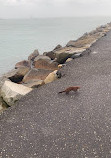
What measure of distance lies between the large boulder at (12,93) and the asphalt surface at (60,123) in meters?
0.37

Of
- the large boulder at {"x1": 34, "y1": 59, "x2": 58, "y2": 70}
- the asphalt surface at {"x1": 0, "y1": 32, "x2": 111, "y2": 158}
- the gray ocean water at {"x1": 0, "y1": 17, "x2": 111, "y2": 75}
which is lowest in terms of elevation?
the gray ocean water at {"x1": 0, "y1": 17, "x2": 111, "y2": 75}

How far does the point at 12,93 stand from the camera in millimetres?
9047

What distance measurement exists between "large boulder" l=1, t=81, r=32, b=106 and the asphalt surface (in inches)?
14.5

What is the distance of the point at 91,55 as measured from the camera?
15.0m

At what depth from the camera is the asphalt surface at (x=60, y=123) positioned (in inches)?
230

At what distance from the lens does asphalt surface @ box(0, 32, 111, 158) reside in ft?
19.2

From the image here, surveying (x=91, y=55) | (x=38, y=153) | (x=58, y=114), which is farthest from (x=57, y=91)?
(x=91, y=55)

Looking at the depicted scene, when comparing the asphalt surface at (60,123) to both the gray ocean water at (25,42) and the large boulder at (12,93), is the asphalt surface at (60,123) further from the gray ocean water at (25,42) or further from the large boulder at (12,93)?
the gray ocean water at (25,42)

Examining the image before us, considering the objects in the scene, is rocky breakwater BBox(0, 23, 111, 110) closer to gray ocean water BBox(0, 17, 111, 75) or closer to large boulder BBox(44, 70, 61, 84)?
large boulder BBox(44, 70, 61, 84)

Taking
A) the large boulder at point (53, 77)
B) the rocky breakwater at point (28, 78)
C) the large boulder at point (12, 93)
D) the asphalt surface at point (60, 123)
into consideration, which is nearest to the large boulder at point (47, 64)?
the rocky breakwater at point (28, 78)

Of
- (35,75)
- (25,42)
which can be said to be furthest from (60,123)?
(25,42)

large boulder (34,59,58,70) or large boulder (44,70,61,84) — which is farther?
large boulder (34,59,58,70)

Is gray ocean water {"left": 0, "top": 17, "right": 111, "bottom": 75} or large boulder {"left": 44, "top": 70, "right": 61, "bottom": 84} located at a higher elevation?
large boulder {"left": 44, "top": 70, "right": 61, "bottom": 84}

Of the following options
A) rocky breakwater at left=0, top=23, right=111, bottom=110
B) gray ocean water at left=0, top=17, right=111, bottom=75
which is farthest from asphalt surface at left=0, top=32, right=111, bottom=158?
gray ocean water at left=0, top=17, right=111, bottom=75
